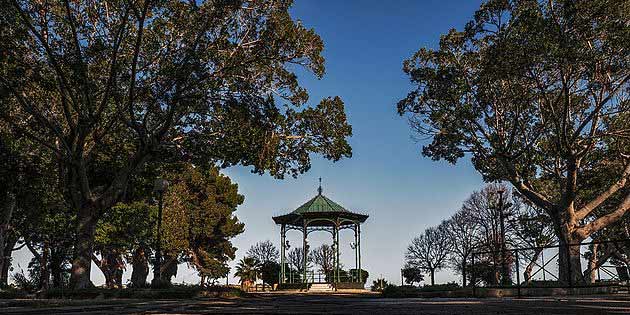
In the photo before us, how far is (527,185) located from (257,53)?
40.0 feet

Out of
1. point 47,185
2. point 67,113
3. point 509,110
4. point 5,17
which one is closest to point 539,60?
point 509,110

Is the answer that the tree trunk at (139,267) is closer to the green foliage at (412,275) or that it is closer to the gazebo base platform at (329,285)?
the gazebo base platform at (329,285)

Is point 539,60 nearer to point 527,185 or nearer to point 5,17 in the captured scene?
point 527,185

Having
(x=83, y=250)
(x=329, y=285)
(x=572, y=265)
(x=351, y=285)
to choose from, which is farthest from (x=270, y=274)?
(x=572, y=265)

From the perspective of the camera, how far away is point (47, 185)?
21.1 m

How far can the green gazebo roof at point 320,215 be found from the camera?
30.8 m

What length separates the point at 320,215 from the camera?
30859mm

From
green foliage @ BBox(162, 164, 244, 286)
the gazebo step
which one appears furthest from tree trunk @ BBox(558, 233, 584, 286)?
green foliage @ BBox(162, 164, 244, 286)

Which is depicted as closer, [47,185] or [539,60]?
[539,60]

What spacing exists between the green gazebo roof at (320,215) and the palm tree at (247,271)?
1737cm

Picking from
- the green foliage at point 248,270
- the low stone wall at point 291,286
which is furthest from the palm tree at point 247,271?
the low stone wall at point 291,286

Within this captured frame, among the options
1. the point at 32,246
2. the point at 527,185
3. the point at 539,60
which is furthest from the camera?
the point at 32,246

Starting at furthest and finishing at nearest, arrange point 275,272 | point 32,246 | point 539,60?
point 275,272
point 32,246
point 539,60

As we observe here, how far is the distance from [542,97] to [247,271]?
39.9m
